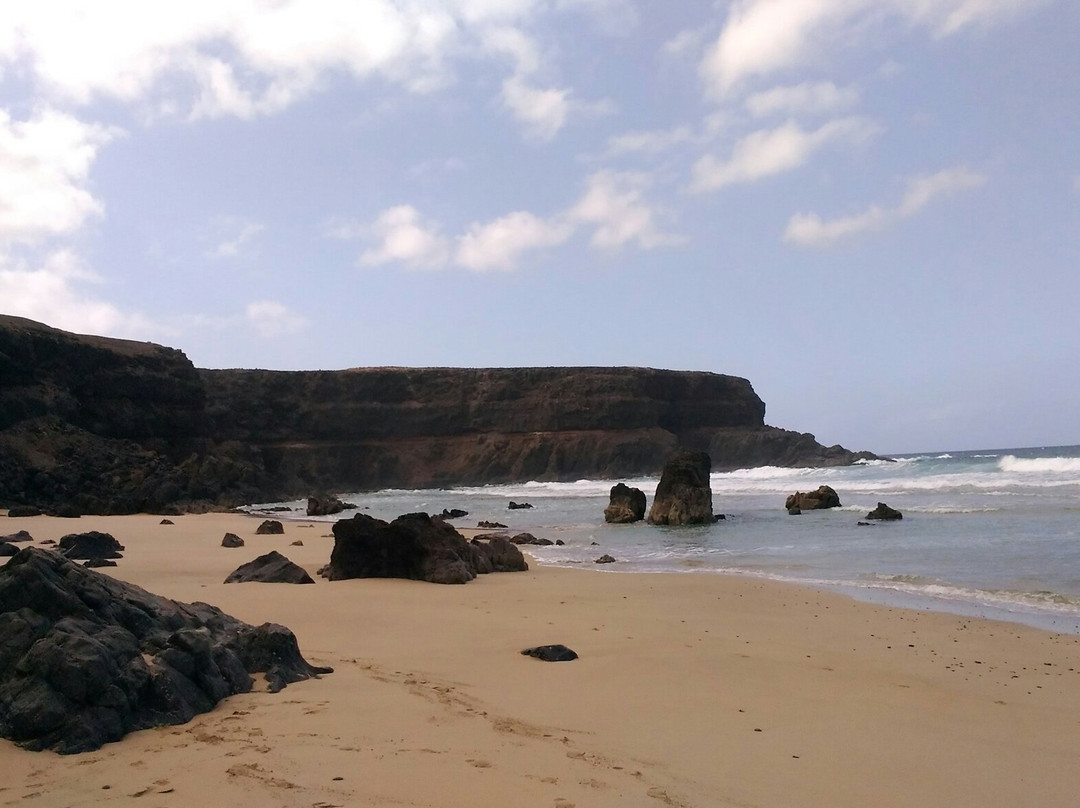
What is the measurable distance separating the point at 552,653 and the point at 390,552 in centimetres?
515

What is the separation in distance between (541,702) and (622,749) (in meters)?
0.94

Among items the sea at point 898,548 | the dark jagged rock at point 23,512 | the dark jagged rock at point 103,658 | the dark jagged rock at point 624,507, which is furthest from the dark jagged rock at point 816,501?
the dark jagged rock at point 103,658

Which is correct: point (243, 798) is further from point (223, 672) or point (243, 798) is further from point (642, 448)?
point (642, 448)

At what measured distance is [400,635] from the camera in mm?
6777

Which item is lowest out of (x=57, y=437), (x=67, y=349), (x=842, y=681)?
(x=842, y=681)

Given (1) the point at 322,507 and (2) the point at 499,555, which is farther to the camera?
(1) the point at 322,507

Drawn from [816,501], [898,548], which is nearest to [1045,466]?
[816,501]

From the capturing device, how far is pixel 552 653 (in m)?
6.02

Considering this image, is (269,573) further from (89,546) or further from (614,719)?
(614,719)

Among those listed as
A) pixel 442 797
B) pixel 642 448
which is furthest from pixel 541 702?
pixel 642 448

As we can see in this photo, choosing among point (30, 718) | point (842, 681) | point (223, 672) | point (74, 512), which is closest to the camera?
point (30, 718)

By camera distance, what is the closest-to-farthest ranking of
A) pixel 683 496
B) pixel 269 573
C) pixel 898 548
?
pixel 269 573 → pixel 898 548 → pixel 683 496

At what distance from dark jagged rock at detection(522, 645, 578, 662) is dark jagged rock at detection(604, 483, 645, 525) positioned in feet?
62.2

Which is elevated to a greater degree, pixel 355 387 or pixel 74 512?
pixel 355 387
